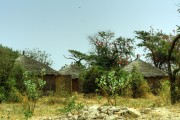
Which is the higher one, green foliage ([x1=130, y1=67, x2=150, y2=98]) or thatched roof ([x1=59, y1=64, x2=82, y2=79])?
thatched roof ([x1=59, y1=64, x2=82, y2=79])

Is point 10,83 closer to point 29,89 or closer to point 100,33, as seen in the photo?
point 29,89

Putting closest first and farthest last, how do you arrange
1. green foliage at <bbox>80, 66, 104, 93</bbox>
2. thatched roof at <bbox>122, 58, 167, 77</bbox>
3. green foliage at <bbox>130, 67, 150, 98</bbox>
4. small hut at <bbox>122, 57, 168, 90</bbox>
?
1. green foliage at <bbox>130, 67, 150, 98</bbox>
2. green foliage at <bbox>80, 66, 104, 93</bbox>
3. small hut at <bbox>122, 57, 168, 90</bbox>
4. thatched roof at <bbox>122, 58, 167, 77</bbox>

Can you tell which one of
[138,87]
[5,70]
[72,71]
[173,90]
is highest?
[72,71]

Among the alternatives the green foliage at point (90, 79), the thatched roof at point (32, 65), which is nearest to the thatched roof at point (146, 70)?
the green foliage at point (90, 79)

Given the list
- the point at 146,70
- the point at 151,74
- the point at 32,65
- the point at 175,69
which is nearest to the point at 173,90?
the point at 175,69

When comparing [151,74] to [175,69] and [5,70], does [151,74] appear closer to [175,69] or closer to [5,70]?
[5,70]

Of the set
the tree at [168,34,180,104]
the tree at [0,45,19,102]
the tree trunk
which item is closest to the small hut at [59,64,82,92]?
the tree at [0,45,19,102]

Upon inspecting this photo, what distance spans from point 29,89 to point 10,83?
8.29 meters

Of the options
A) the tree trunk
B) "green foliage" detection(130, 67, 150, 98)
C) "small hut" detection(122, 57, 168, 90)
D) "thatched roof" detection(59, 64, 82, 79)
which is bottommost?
the tree trunk

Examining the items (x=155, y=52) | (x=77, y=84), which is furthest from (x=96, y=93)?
(x=155, y=52)

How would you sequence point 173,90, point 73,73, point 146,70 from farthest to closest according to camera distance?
point 73,73, point 146,70, point 173,90

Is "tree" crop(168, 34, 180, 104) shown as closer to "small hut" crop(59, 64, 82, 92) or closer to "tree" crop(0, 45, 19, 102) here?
"tree" crop(0, 45, 19, 102)

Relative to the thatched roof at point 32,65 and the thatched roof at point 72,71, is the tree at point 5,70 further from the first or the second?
the thatched roof at point 72,71

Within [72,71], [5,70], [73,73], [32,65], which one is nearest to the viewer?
[5,70]
